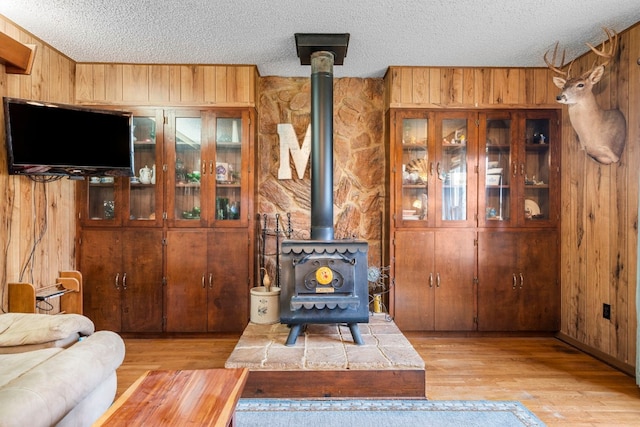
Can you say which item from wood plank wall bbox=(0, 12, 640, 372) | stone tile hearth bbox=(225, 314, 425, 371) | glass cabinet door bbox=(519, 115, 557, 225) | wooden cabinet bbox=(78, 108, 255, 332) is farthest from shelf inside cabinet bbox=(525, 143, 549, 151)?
wooden cabinet bbox=(78, 108, 255, 332)

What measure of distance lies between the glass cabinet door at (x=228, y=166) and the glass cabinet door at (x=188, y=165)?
0.16m

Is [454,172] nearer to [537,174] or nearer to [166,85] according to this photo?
[537,174]

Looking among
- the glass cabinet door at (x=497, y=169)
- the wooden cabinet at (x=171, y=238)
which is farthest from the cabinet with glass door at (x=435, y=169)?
the wooden cabinet at (x=171, y=238)

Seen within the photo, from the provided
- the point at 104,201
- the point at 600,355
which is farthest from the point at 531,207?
the point at 104,201

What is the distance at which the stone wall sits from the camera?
3.67m

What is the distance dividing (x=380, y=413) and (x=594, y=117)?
2763 millimetres

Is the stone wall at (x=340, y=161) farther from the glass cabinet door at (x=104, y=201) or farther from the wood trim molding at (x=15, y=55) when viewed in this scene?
the wood trim molding at (x=15, y=55)

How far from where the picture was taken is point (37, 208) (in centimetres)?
293

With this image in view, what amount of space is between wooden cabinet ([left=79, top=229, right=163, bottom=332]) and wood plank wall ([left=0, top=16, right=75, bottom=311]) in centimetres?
21

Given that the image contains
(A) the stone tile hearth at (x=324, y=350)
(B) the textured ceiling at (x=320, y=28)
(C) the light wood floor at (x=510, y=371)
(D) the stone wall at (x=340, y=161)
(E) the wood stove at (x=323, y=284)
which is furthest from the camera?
(D) the stone wall at (x=340, y=161)

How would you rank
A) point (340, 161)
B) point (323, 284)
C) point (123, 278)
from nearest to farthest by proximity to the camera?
point (323, 284), point (123, 278), point (340, 161)

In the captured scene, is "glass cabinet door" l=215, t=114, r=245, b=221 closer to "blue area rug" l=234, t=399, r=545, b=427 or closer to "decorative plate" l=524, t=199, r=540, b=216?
"blue area rug" l=234, t=399, r=545, b=427

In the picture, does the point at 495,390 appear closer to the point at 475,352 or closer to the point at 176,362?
the point at 475,352

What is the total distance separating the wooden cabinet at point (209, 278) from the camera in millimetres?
3361
